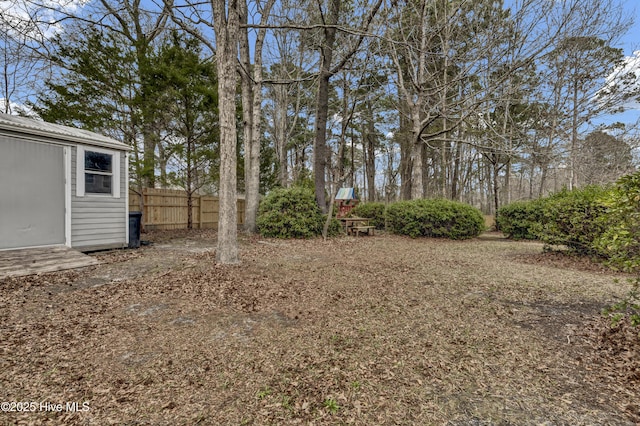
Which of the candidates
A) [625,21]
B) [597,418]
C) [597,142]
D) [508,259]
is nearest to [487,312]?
[597,418]

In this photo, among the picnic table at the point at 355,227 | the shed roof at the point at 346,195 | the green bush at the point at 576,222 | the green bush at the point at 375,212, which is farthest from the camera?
the shed roof at the point at 346,195

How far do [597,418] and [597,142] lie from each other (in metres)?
15.7

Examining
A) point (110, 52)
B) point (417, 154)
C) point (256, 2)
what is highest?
point (256, 2)

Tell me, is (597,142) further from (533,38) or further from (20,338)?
(20,338)

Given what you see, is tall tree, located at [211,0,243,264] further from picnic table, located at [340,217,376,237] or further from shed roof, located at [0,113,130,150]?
picnic table, located at [340,217,376,237]

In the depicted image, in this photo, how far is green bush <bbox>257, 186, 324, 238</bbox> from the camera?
31.1 ft

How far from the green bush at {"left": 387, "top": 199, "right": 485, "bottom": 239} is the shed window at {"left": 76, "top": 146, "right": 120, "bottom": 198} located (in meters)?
8.90

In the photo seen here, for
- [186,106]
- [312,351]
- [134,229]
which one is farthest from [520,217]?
[186,106]

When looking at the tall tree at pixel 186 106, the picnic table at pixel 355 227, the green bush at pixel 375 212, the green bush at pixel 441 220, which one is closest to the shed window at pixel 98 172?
the tall tree at pixel 186 106

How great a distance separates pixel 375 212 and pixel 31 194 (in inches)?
425

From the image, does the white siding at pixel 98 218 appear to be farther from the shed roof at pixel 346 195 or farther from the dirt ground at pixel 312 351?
the shed roof at pixel 346 195

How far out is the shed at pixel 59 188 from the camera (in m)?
5.48

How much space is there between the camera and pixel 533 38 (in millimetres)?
9141

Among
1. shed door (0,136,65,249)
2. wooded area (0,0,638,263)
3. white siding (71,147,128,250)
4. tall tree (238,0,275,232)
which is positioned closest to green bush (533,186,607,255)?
wooded area (0,0,638,263)
